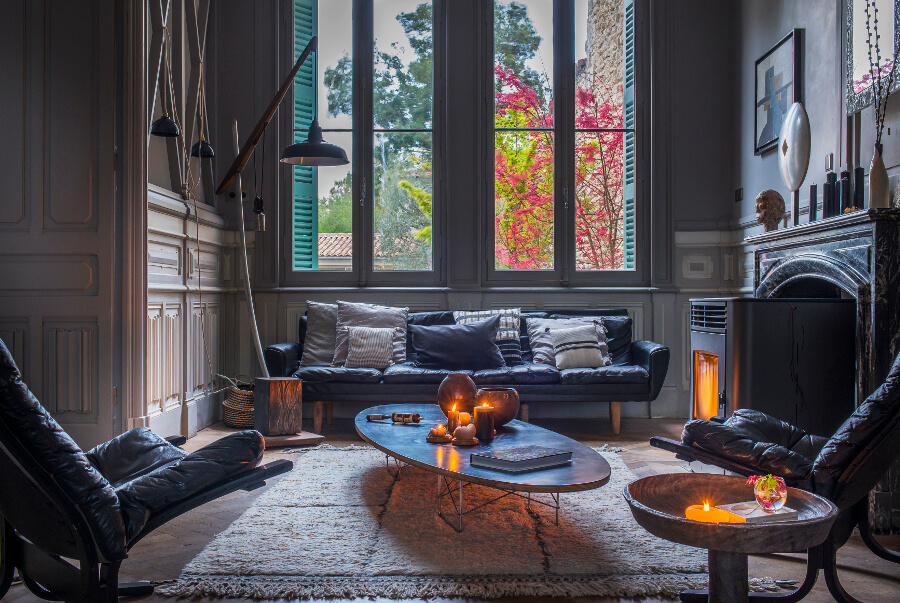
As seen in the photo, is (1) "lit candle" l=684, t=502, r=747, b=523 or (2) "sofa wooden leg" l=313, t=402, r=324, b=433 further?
A: (2) "sofa wooden leg" l=313, t=402, r=324, b=433

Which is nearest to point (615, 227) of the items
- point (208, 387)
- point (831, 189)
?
point (831, 189)

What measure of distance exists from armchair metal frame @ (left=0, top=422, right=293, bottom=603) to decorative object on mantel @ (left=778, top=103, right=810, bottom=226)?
3.37 metres

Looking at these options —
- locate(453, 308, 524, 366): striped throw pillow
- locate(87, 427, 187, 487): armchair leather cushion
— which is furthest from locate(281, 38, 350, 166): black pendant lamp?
locate(87, 427, 187, 487): armchair leather cushion

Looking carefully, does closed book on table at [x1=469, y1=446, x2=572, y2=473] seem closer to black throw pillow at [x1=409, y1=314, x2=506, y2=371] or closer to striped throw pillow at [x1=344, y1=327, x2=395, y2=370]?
black throw pillow at [x1=409, y1=314, x2=506, y2=371]

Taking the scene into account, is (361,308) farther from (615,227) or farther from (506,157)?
(615,227)

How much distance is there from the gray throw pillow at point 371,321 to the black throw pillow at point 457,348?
0.20 m

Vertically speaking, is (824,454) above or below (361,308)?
below

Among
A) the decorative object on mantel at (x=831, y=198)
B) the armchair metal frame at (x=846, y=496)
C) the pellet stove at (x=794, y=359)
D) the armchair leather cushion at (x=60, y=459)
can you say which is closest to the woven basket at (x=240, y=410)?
the armchair leather cushion at (x=60, y=459)

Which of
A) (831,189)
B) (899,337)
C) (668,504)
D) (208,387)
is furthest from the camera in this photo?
(208,387)

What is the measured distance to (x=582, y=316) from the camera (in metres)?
4.89

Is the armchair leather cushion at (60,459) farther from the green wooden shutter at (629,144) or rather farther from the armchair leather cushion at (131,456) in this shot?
the green wooden shutter at (629,144)

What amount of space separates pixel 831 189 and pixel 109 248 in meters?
3.74

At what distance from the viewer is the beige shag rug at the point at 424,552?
1.98 metres

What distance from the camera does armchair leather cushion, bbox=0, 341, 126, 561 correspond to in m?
1.50
